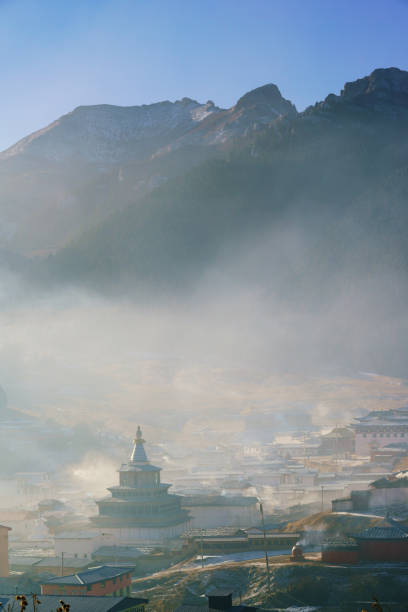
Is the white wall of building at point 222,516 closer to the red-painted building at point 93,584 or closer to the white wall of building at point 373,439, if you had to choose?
the red-painted building at point 93,584

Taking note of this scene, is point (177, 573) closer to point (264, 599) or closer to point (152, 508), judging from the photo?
point (264, 599)

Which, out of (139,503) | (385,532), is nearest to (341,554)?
(385,532)

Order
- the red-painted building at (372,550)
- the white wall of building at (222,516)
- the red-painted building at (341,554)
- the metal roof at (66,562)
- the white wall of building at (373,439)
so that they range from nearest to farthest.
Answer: the red-painted building at (372,550) < the red-painted building at (341,554) < the metal roof at (66,562) < the white wall of building at (222,516) < the white wall of building at (373,439)

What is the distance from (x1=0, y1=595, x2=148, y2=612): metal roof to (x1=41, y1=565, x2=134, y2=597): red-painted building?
3.52 m

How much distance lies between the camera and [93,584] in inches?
1882

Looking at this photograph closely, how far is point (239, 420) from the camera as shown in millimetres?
147125

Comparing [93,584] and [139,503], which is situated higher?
[139,503]

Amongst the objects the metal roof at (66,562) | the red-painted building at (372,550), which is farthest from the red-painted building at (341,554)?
the metal roof at (66,562)

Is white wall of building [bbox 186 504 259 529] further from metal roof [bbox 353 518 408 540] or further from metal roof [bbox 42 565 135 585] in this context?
metal roof [bbox 42 565 135 585]

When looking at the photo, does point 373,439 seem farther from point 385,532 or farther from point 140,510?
point 385,532

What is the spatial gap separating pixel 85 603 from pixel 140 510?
2975 centimetres

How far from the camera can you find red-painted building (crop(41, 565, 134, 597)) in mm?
47344

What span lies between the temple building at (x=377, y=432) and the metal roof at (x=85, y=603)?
78.5 meters

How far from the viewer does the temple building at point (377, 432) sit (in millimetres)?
122438
